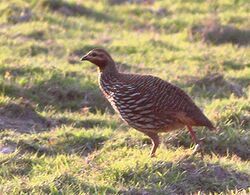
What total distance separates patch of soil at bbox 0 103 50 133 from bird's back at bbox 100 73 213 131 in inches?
58.4

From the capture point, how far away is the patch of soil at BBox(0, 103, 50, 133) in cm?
820

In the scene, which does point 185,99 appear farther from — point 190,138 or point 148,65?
point 148,65

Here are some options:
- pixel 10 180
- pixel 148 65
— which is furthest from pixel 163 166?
pixel 148 65

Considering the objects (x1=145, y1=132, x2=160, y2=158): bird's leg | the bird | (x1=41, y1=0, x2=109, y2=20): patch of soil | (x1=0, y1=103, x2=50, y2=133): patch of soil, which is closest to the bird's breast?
the bird

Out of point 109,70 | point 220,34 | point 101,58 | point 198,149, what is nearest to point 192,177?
point 198,149

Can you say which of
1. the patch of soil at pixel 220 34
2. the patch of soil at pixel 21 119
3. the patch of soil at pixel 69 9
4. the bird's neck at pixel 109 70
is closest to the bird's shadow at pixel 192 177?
the bird's neck at pixel 109 70

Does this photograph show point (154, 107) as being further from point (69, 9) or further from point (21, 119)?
point (69, 9)

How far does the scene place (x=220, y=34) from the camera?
12.8 m

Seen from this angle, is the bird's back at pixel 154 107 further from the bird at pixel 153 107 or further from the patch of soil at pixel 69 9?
the patch of soil at pixel 69 9

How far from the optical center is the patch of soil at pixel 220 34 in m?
12.8

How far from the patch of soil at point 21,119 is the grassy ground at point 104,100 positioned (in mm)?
13

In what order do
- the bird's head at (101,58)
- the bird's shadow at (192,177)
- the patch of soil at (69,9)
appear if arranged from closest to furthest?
1. the bird's shadow at (192,177)
2. the bird's head at (101,58)
3. the patch of soil at (69,9)

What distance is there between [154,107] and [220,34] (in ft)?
20.0

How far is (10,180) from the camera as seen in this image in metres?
6.25
